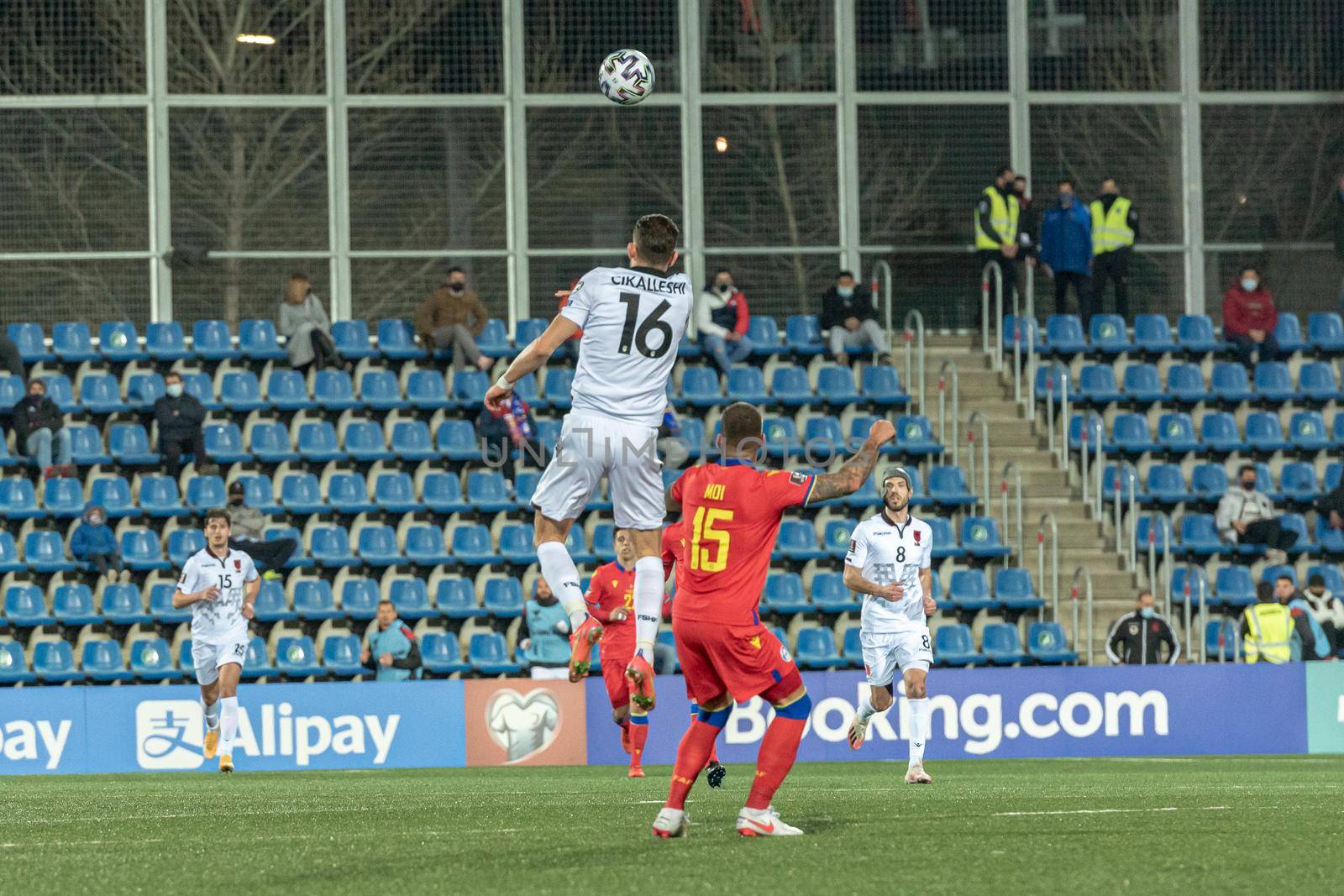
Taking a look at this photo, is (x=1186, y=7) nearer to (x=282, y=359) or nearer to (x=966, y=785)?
(x=282, y=359)

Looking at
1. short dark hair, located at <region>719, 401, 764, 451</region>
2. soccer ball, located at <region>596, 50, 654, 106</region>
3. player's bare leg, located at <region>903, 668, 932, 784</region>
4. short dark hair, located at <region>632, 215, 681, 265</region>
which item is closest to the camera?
short dark hair, located at <region>719, 401, 764, 451</region>

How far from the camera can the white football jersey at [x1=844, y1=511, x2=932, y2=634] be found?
14.5m

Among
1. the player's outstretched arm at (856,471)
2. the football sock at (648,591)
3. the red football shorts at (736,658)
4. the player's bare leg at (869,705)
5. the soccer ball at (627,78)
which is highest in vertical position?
the soccer ball at (627,78)

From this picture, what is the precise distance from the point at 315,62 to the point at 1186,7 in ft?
38.0

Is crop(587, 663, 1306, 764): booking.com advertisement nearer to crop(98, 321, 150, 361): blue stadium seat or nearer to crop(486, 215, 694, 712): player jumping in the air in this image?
crop(98, 321, 150, 361): blue stadium seat

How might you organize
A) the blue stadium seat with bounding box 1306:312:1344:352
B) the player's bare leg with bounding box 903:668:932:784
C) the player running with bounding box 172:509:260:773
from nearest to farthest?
the player's bare leg with bounding box 903:668:932:784, the player running with bounding box 172:509:260:773, the blue stadium seat with bounding box 1306:312:1344:352

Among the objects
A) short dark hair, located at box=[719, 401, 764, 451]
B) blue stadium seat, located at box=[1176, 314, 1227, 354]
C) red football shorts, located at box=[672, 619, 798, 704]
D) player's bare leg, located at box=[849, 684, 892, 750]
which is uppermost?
blue stadium seat, located at box=[1176, 314, 1227, 354]

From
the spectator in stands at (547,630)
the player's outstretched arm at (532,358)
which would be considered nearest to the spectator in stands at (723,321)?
the spectator in stands at (547,630)

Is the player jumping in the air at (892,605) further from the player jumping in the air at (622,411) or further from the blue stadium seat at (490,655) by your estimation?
the blue stadium seat at (490,655)

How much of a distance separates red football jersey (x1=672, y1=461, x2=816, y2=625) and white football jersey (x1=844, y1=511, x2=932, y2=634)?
20.2ft

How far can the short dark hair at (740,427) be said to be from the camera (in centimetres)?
810

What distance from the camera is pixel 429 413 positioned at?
2427 cm

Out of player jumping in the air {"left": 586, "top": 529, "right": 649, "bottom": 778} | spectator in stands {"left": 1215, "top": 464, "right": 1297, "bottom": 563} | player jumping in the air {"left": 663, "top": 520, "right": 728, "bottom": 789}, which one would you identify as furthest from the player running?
spectator in stands {"left": 1215, "top": 464, "right": 1297, "bottom": 563}

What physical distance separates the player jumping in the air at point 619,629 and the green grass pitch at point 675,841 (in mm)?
1640
